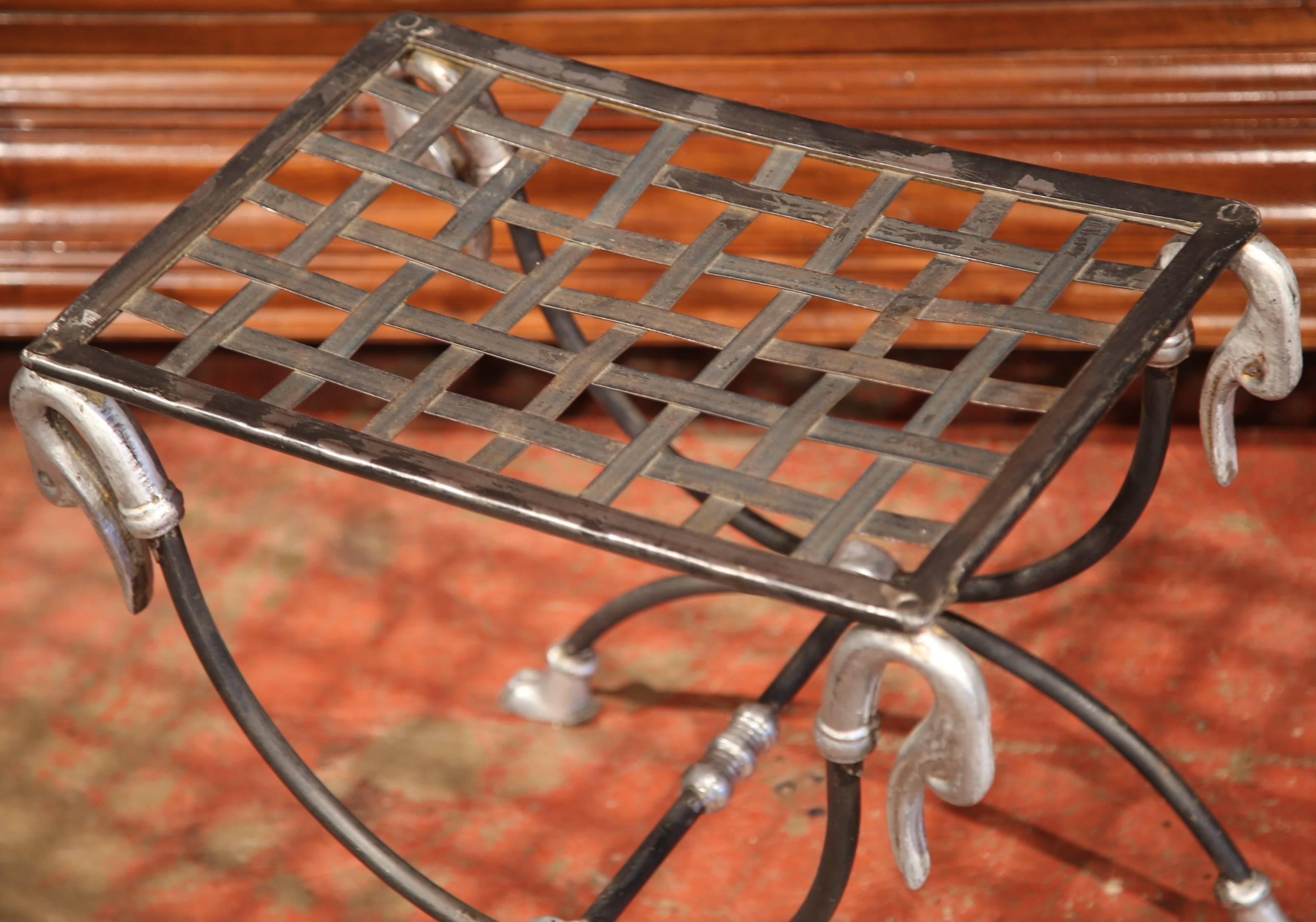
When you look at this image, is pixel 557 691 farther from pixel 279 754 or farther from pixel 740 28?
pixel 740 28

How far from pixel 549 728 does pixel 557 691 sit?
0.05 m

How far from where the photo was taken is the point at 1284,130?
5.07 ft

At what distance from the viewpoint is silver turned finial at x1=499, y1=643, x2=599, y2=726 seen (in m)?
1.35

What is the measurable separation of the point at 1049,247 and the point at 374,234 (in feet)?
3.01

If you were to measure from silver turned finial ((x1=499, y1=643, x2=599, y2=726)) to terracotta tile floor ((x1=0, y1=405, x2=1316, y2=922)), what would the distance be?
15 millimetres

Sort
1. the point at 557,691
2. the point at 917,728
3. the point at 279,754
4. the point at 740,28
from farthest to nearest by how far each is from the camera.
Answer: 1. the point at 740,28
2. the point at 557,691
3. the point at 279,754
4. the point at 917,728

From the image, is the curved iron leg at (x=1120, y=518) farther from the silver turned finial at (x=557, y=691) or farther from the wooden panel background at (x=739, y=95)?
the wooden panel background at (x=739, y=95)

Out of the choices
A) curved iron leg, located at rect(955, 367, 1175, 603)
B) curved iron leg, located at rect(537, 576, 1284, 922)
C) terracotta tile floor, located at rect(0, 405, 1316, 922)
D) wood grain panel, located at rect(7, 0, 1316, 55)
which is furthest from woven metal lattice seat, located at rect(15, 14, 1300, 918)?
wood grain panel, located at rect(7, 0, 1316, 55)

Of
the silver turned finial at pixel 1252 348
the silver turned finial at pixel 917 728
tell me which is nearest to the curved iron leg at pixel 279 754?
the silver turned finial at pixel 917 728

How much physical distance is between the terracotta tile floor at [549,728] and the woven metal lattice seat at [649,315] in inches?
15.5

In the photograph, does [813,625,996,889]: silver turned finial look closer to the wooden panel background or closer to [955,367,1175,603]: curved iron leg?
[955,367,1175,603]: curved iron leg

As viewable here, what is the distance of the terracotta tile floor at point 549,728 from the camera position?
1.24 meters

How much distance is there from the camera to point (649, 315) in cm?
91

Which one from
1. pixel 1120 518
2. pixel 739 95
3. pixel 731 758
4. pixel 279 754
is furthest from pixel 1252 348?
pixel 739 95
